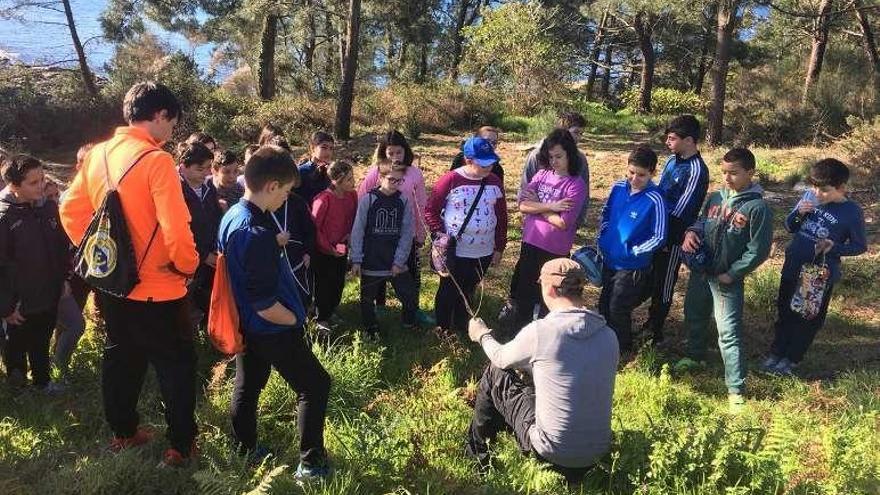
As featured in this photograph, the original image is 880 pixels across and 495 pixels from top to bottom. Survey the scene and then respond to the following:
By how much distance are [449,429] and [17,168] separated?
289 cm

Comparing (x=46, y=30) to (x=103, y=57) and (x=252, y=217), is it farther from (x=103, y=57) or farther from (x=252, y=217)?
(x=252, y=217)

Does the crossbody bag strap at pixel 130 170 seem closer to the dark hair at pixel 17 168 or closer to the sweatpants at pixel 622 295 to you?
the dark hair at pixel 17 168

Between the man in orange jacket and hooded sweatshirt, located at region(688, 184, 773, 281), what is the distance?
327 cm

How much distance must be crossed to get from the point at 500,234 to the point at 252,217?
92.0 inches

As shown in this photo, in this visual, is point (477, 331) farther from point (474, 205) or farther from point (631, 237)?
point (631, 237)

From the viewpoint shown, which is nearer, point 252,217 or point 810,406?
point 252,217

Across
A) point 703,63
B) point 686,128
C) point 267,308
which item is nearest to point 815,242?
point 686,128

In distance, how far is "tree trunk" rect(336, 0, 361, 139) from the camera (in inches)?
522

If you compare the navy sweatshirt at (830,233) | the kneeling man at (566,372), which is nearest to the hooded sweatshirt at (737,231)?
the navy sweatshirt at (830,233)

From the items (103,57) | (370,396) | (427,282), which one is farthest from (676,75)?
(370,396)

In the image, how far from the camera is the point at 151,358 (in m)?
2.94

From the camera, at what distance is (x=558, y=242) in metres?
4.45

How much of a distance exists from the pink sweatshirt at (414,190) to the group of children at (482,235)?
2 centimetres

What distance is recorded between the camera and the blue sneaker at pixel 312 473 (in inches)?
113
